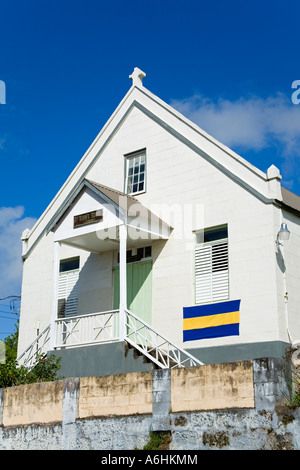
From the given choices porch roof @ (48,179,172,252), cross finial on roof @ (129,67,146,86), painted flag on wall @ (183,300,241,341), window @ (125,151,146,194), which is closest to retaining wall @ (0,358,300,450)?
painted flag on wall @ (183,300,241,341)

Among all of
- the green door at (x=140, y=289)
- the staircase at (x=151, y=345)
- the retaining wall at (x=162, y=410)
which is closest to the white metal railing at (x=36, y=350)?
the staircase at (x=151, y=345)

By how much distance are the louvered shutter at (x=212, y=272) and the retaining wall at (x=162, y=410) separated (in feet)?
15.6

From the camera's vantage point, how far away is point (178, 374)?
12062mm

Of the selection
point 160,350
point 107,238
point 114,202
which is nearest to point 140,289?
point 107,238

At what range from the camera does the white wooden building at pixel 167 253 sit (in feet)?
52.5

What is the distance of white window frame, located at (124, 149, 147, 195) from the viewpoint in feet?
64.8

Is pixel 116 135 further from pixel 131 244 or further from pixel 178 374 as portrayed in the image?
pixel 178 374

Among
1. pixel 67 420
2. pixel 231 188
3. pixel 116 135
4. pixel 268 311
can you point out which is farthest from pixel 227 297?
pixel 116 135

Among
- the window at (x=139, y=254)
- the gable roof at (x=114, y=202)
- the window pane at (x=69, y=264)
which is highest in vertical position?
the gable roof at (x=114, y=202)

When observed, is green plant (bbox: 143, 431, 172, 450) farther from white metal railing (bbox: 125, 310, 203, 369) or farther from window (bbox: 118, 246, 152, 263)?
window (bbox: 118, 246, 152, 263)

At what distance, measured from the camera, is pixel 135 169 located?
20094mm

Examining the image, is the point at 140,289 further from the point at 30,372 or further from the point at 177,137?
the point at 177,137

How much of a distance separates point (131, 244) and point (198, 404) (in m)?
7.94

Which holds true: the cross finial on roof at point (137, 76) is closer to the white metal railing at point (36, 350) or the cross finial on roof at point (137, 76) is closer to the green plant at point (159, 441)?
the white metal railing at point (36, 350)
